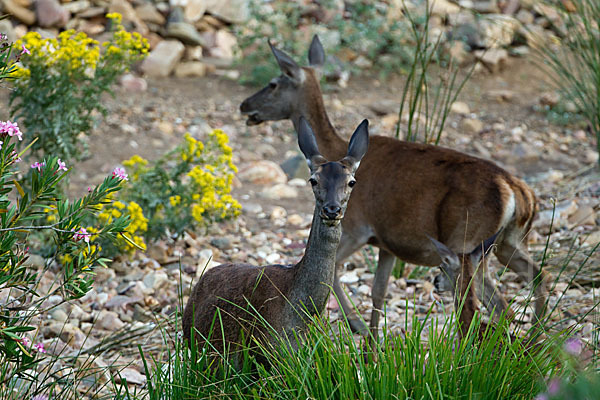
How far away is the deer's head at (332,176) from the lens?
3182mm

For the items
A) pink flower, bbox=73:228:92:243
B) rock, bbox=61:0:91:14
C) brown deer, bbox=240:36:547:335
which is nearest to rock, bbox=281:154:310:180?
brown deer, bbox=240:36:547:335

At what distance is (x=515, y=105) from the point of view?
10992 mm

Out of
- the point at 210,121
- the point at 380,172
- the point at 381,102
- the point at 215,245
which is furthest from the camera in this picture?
the point at 381,102

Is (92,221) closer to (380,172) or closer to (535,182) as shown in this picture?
(380,172)

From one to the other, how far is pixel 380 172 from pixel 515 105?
669 centimetres

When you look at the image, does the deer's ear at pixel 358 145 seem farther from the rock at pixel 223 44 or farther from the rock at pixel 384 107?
the rock at pixel 223 44

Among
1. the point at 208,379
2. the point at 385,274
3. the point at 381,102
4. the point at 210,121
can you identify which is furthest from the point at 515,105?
the point at 208,379

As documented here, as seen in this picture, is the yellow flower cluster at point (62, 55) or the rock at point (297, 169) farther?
the rock at point (297, 169)

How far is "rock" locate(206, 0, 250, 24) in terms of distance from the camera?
12508mm

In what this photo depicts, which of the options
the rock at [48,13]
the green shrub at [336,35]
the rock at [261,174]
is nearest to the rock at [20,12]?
the rock at [48,13]

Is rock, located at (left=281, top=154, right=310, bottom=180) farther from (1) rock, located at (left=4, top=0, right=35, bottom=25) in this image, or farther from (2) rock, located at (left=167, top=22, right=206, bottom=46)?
(1) rock, located at (left=4, top=0, right=35, bottom=25)

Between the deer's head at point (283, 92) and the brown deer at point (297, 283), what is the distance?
7.27ft

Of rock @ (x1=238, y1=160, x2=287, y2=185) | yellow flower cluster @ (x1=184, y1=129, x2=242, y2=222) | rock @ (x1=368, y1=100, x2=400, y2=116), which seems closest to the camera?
yellow flower cluster @ (x1=184, y1=129, x2=242, y2=222)

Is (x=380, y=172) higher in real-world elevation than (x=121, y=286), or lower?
higher
